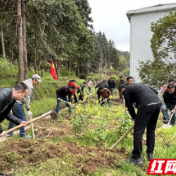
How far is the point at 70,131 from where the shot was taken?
4984mm

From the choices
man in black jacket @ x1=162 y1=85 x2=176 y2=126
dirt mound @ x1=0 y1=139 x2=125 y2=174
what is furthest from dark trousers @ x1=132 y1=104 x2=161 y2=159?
man in black jacket @ x1=162 y1=85 x2=176 y2=126

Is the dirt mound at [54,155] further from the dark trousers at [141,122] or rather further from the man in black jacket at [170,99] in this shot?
the man in black jacket at [170,99]

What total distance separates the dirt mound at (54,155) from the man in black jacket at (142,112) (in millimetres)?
532

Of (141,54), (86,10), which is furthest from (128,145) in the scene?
(86,10)

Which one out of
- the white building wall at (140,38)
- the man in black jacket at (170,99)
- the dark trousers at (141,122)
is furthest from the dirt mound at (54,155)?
the white building wall at (140,38)

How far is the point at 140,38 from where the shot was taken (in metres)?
15.0

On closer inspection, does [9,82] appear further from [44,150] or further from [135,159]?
[135,159]

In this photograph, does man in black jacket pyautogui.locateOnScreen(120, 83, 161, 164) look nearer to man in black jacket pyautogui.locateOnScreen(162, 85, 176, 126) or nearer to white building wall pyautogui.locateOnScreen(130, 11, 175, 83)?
man in black jacket pyautogui.locateOnScreen(162, 85, 176, 126)

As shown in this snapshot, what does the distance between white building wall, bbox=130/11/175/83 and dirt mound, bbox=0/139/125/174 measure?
12201 millimetres

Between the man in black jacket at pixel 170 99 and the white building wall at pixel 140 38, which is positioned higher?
the white building wall at pixel 140 38

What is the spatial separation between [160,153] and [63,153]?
2.05 m

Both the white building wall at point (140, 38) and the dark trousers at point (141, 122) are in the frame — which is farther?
the white building wall at point (140, 38)

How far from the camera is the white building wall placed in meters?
14.6

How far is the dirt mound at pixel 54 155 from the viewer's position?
9.66 feet
